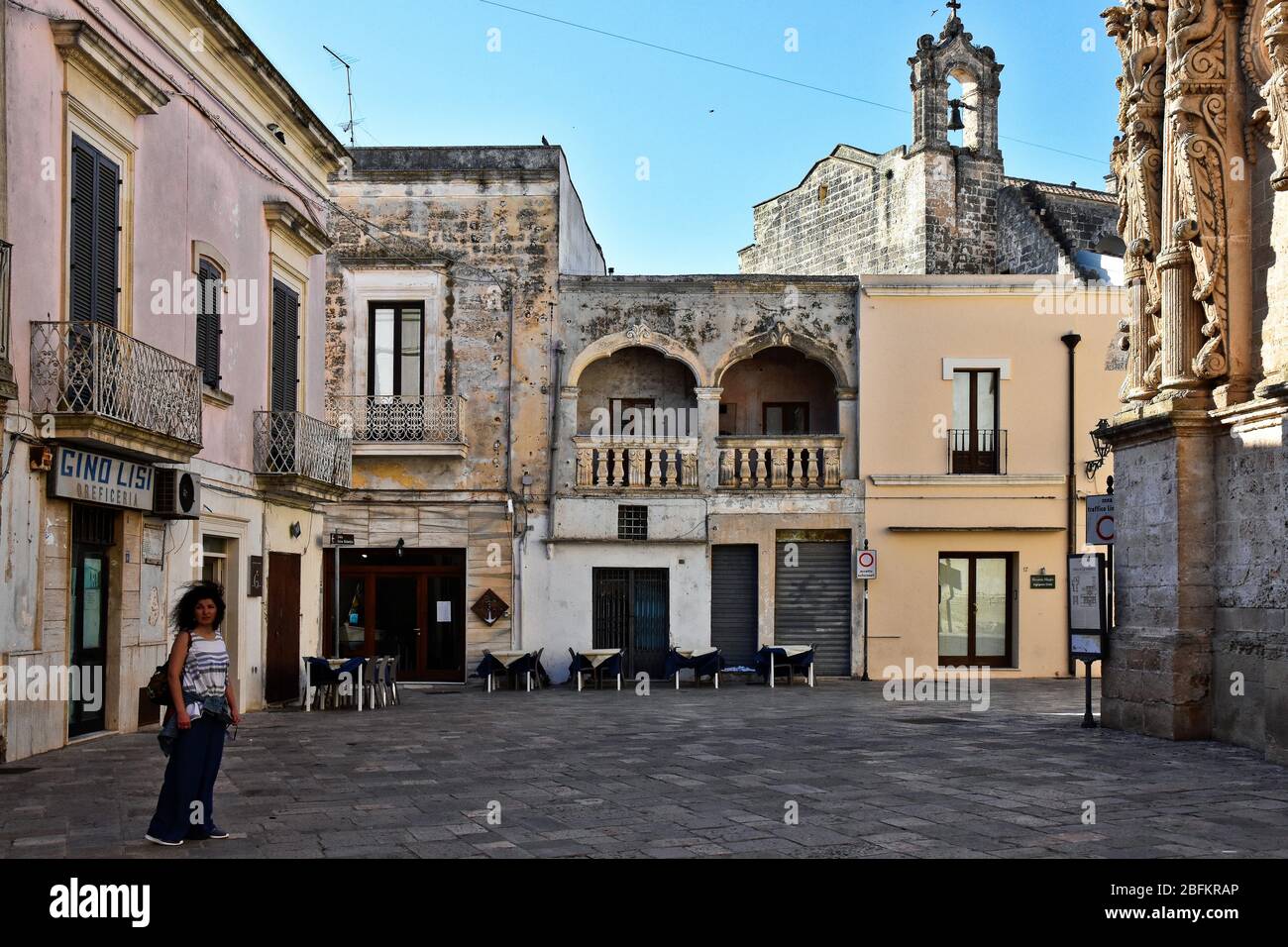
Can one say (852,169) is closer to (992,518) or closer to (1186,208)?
(992,518)

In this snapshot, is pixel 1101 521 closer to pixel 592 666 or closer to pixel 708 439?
pixel 592 666

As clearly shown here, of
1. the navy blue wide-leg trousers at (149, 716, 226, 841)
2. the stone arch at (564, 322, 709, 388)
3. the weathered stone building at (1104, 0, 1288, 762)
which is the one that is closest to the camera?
the navy blue wide-leg trousers at (149, 716, 226, 841)

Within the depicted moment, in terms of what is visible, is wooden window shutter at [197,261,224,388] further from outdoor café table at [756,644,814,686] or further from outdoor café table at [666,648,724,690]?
outdoor café table at [756,644,814,686]

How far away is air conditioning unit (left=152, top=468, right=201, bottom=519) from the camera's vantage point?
49.9 feet

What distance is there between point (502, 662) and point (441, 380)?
5531 mm

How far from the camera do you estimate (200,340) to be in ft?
54.7

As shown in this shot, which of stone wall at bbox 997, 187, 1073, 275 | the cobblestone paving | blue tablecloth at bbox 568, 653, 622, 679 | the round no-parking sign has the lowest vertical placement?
blue tablecloth at bbox 568, 653, 622, 679

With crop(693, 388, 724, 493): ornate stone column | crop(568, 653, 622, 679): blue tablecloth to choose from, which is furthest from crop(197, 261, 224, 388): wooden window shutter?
crop(693, 388, 724, 493): ornate stone column

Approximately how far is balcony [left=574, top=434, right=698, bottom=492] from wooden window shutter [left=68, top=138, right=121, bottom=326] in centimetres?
1258

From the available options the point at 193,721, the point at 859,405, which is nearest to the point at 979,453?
the point at 859,405

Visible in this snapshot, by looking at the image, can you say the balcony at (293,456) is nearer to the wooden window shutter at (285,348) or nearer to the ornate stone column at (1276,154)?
the wooden window shutter at (285,348)

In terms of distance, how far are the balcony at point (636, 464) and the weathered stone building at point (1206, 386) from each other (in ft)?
38.8

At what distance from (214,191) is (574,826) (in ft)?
36.2
